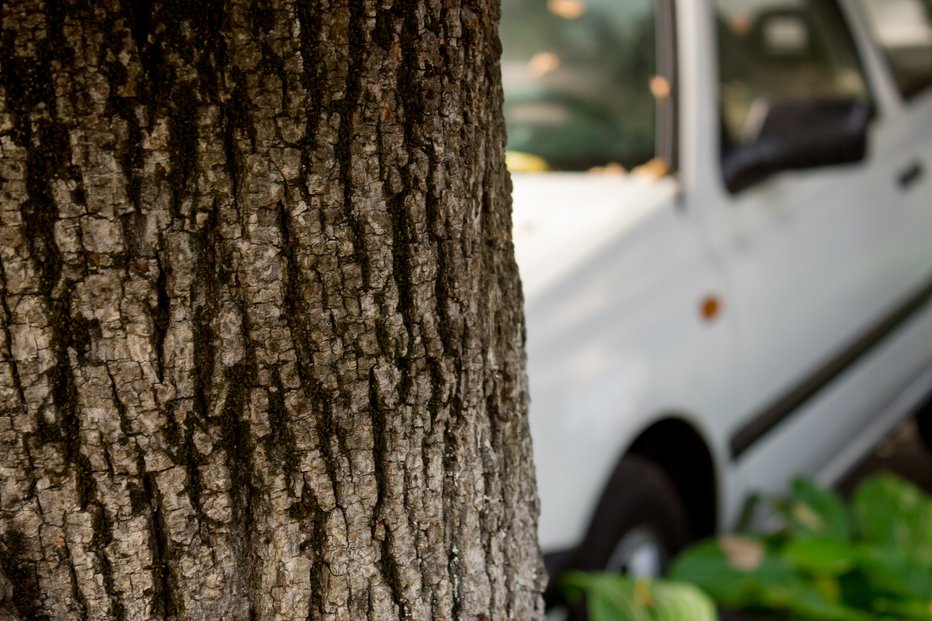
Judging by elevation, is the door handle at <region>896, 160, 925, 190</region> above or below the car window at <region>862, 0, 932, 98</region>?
below

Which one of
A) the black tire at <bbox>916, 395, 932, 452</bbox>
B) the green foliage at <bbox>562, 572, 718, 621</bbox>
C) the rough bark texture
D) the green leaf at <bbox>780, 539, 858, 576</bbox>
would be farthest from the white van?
the rough bark texture

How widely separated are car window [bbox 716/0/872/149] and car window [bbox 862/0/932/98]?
278 millimetres

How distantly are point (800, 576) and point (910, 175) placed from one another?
1.74 m

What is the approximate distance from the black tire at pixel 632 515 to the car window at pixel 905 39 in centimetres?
208

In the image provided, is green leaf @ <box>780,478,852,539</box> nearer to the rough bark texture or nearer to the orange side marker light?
the orange side marker light

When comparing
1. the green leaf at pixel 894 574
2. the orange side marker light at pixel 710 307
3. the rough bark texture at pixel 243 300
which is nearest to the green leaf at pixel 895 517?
the green leaf at pixel 894 574

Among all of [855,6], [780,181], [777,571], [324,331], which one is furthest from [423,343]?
[855,6]

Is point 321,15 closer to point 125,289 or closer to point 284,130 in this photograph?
point 284,130

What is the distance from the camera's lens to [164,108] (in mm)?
917

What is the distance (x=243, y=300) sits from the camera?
0.99 m

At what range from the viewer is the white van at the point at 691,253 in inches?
93.2

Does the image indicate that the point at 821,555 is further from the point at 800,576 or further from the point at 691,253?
the point at 691,253

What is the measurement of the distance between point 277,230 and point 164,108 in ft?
0.51

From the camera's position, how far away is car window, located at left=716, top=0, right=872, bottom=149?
121 inches
